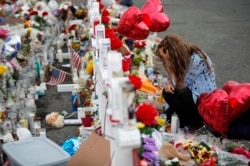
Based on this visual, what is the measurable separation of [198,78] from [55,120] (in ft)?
6.09

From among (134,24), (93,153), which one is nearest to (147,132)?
(93,153)

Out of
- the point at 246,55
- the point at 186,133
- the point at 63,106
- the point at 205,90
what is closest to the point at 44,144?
the point at 186,133

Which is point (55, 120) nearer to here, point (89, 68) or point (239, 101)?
point (89, 68)

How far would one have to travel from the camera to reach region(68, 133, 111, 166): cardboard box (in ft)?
10.9

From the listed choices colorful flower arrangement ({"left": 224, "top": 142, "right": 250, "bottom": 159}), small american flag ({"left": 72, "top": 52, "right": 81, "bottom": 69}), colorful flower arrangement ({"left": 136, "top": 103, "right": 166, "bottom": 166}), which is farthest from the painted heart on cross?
small american flag ({"left": 72, "top": 52, "right": 81, "bottom": 69})

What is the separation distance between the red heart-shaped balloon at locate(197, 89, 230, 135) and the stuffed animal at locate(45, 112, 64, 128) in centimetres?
202

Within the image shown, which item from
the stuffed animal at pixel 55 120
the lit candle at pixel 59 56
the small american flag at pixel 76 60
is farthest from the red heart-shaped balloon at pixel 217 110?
the lit candle at pixel 59 56

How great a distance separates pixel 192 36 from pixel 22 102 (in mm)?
4889

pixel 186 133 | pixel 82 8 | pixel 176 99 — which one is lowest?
pixel 186 133

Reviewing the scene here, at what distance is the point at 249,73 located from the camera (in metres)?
7.17

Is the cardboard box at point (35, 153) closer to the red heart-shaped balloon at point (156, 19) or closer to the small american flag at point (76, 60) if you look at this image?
the red heart-shaped balloon at point (156, 19)

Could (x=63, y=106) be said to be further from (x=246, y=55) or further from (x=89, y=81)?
(x=246, y=55)

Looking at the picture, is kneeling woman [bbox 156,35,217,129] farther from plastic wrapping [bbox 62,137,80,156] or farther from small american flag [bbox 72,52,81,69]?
small american flag [bbox 72,52,81,69]

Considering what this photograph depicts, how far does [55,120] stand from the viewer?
542 cm
